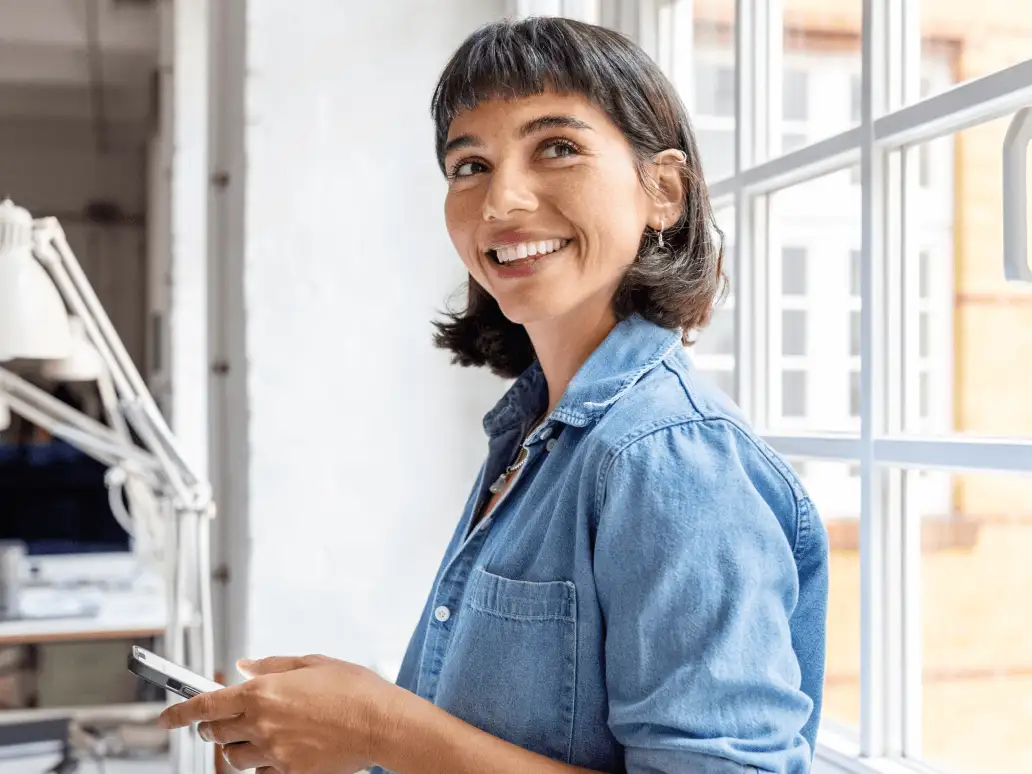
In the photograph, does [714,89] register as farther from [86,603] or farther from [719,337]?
[86,603]

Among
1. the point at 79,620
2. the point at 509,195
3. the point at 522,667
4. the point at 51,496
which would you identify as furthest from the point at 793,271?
the point at 51,496

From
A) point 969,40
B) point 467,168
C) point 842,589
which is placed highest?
point 969,40

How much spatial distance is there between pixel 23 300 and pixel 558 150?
0.96 meters

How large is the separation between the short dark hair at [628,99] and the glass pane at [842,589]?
0.49 meters

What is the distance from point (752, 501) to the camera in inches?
26.0

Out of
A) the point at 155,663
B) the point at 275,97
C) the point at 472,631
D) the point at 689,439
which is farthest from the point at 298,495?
the point at 689,439

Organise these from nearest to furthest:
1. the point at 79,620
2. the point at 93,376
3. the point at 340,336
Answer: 1. the point at 93,376
2. the point at 340,336
3. the point at 79,620

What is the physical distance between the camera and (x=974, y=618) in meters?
1.11

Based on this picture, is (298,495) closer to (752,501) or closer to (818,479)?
(818,479)

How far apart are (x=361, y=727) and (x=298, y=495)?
1.23m

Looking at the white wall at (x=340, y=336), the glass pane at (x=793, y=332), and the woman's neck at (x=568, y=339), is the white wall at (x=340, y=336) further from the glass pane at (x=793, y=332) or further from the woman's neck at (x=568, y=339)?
the woman's neck at (x=568, y=339)

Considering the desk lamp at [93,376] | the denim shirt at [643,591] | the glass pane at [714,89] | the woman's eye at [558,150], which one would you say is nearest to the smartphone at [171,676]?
the denim shirt at [643,591]

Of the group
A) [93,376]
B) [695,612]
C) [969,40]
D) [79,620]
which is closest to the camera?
[695,612]

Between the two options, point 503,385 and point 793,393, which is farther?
point 503,385
